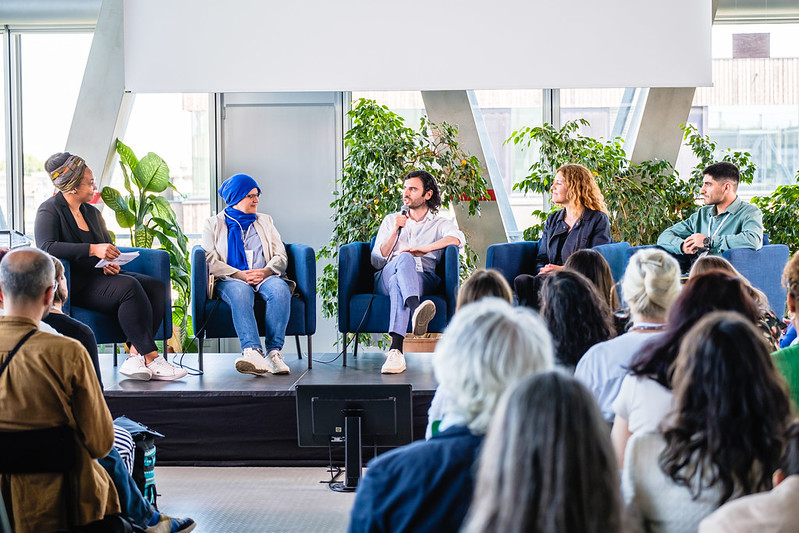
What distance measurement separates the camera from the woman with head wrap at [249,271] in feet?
14.1

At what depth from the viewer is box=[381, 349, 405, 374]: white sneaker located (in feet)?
14.3

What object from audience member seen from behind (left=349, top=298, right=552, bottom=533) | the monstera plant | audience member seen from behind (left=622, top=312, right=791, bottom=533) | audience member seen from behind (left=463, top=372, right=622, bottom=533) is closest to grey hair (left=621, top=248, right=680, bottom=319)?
audience member seen from behind (left=622, top=312, right=791, bottom=533)

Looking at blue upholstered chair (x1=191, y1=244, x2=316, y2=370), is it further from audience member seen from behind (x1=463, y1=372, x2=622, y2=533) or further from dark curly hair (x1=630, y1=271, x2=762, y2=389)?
audience member seen from behind (x1=463, y1=372, x2=622, y2=533)

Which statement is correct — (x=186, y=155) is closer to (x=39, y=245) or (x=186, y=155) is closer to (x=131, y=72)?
(x=131, y=72)

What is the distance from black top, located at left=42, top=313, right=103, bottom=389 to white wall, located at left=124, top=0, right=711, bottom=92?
327cm

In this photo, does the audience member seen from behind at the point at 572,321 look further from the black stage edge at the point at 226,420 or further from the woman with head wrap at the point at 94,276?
the woman with head wrap at the point at 94,276

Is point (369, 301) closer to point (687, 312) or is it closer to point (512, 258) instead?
point (512, 258)

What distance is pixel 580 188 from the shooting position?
4.89 metres

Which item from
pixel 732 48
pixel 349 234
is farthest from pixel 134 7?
pixel 732 48

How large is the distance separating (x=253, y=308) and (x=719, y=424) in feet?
10.8

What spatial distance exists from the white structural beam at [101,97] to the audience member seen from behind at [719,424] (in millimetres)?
5787

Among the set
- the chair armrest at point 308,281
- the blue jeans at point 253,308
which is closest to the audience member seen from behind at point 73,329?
the blue jeans at point 253,308

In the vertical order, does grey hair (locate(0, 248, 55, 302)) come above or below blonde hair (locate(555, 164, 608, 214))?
below

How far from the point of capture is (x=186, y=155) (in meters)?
6.96
